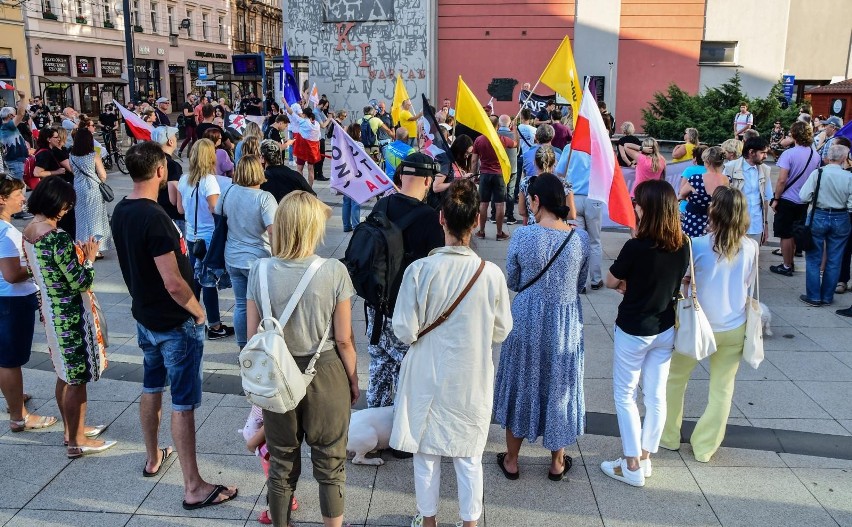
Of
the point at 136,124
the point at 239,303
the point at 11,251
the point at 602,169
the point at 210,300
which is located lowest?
the point at 210,300

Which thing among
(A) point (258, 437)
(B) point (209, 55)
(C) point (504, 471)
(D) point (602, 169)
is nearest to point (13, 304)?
(A) point (258, 437)

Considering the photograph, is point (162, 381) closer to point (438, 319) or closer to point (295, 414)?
point (295, 414)

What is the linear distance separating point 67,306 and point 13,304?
1.72 feet

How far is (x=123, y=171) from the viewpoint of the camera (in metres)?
16.5

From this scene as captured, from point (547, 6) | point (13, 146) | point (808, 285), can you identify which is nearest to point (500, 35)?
point (547, 6)

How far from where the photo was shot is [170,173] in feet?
21.1

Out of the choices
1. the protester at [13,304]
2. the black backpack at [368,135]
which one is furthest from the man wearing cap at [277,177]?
the black backpack at [368,135]

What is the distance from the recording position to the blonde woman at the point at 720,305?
3.81 metres

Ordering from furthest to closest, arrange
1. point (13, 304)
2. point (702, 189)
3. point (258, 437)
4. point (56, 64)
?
point (56, 64)
point (702, 189)
point (13, 304)
point (258, 437)

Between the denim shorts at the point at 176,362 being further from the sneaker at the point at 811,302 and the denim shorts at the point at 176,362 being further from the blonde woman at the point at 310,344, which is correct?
the sneaker at the point at 811,302

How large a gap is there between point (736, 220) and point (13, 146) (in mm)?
12032

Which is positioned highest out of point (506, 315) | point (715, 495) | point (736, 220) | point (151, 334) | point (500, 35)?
point (500, 35)

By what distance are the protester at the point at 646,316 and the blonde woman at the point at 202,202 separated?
3441 millimetres

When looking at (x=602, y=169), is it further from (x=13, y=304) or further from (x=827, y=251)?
(x=827, y=251)
